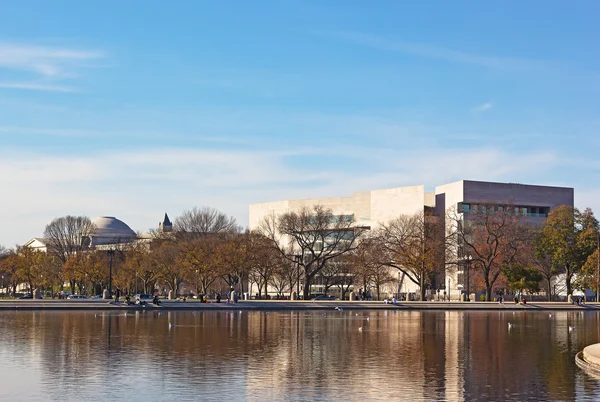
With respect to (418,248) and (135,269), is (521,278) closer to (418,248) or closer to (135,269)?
(418,248)

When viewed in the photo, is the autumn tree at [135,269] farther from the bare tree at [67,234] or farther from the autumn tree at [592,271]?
the autumn tree at [592,271]

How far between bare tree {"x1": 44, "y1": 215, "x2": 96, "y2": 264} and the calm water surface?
95.4 meters

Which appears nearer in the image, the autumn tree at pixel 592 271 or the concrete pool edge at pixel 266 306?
the concrete pool edge at pixel 266 306

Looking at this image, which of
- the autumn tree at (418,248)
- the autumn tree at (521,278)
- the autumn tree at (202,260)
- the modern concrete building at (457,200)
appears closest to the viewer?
the autumn tree at (418,248)

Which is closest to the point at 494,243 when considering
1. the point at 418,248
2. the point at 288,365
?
the point at 418,248

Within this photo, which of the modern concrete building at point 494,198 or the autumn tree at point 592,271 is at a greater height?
the modern concrete building at point 494,198

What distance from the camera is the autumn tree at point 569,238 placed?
336ft

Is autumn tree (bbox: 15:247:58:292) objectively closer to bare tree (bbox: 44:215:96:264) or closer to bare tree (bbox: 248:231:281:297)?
bare tree (bbox: 44:215:96:264)

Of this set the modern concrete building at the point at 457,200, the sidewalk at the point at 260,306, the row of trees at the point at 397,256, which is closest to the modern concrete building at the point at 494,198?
the modern concrete building at the point at 457,200

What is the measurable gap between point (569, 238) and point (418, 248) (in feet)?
64.6

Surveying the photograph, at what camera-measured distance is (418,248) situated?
100500 mm

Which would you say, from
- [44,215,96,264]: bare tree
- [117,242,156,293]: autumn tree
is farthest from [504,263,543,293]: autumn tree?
[44,215,96,264]: bare tree

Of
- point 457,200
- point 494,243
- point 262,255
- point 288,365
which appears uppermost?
point 457,200

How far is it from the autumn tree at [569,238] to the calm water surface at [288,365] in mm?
60071
